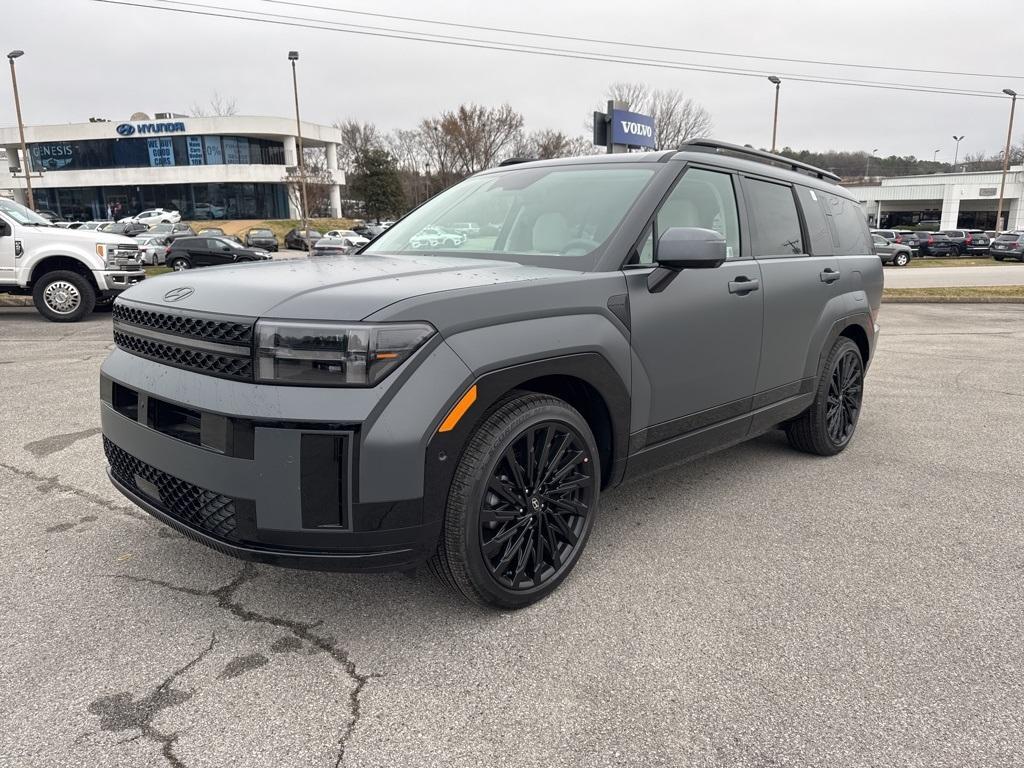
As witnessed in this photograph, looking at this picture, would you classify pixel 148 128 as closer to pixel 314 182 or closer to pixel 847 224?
pixel 314 182

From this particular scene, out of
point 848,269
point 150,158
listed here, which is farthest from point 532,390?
point 150,158

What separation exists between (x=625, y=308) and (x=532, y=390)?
56 cm

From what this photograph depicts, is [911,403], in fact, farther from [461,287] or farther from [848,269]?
[461,287]

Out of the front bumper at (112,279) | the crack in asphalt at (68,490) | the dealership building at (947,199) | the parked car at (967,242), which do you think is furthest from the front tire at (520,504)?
the dealership building at (947,199)

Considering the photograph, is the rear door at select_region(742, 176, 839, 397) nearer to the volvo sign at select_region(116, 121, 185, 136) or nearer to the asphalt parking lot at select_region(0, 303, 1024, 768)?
the asphalt parking lot at select_region(0, 303, 1024, 768)

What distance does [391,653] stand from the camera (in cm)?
256

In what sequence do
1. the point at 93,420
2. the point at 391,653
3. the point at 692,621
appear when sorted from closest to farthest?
the point at 391,653
the point at 692,621
the point at 93,420

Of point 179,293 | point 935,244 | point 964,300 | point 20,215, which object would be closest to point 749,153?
point 179,293

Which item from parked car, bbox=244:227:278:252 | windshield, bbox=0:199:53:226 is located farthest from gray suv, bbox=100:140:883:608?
parked car, bbox=244:227:278:252

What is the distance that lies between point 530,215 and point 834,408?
259 centimetres

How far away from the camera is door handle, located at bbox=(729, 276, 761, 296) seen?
3.61m

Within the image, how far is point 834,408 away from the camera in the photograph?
4.79m

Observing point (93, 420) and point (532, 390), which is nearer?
point (532, 390)

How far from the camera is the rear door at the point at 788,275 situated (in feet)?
13.0
